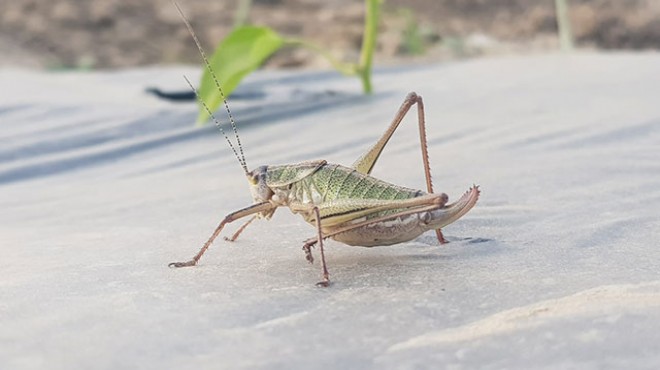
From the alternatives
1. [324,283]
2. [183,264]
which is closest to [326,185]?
[324,283]

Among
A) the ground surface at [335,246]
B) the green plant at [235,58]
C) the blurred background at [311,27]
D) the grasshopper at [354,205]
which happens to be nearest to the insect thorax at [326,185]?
the grasshopper at [354,205]

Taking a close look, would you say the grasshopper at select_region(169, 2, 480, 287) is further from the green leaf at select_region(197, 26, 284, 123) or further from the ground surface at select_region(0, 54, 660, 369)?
the green leaf at select_region(197, 26, 284, 123)

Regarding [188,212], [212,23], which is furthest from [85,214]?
[212,23]

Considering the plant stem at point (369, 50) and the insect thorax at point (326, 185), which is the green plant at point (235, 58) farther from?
the insect thorax at point (326, 185)

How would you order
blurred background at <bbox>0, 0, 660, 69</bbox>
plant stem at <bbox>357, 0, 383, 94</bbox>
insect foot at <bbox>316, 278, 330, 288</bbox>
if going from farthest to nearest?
blurred background at <bbox>0, 0, 660, 69</bbox> → plant stem at <bbox>357, 0, 383, 94</bbox> → insect foot at <bbox>316, 278, 330, 288</bbox>

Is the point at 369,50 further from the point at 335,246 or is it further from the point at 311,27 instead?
the point at 311,27

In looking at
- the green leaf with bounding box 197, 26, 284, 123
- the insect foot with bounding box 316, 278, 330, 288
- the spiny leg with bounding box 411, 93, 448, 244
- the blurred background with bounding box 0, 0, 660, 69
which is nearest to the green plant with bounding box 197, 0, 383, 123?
the green leaf with bounding box 197, 26, 284, 123
